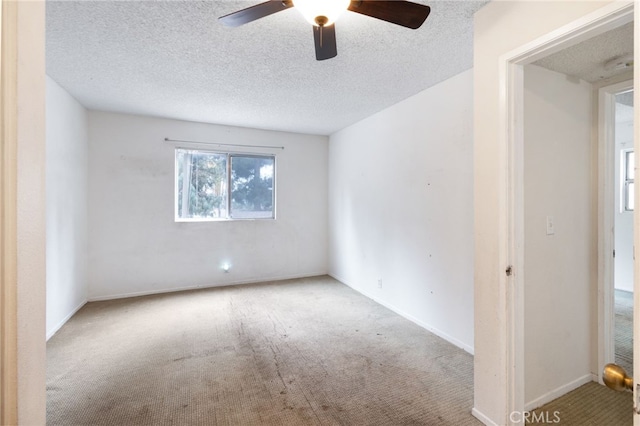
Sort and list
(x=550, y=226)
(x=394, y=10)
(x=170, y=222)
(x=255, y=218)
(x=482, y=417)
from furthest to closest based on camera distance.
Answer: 1. (x=255, y=218)
2. (x=170, y=222)
3. (x=550, y=226)
4. (x=482, y=417)
5. (x=394, y=10)

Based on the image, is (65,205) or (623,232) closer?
(65,205)

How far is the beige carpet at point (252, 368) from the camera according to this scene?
1.79 meters

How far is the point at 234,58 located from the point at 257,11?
40.5 inches

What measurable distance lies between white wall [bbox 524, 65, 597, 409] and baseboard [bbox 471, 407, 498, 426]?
1.19 feet

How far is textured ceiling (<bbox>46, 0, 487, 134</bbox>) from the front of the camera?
5.94 ft

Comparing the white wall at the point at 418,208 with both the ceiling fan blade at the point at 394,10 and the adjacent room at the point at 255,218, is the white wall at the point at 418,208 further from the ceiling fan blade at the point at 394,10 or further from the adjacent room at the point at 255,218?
the ceiling fan blade at the point at 394,10

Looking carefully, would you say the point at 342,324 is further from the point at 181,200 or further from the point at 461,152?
the point at 181,200

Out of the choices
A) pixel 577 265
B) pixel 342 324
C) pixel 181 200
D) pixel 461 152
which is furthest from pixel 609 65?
pixel 181 200

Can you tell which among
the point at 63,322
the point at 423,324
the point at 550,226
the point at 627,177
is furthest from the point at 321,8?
the point at 627,177

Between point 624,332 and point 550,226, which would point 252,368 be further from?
point 624,332

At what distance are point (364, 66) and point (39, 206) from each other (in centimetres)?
236

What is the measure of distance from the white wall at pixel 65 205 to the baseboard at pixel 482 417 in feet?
12.0

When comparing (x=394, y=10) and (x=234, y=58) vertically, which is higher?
(x=234, y=58)

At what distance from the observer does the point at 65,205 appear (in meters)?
3.11
